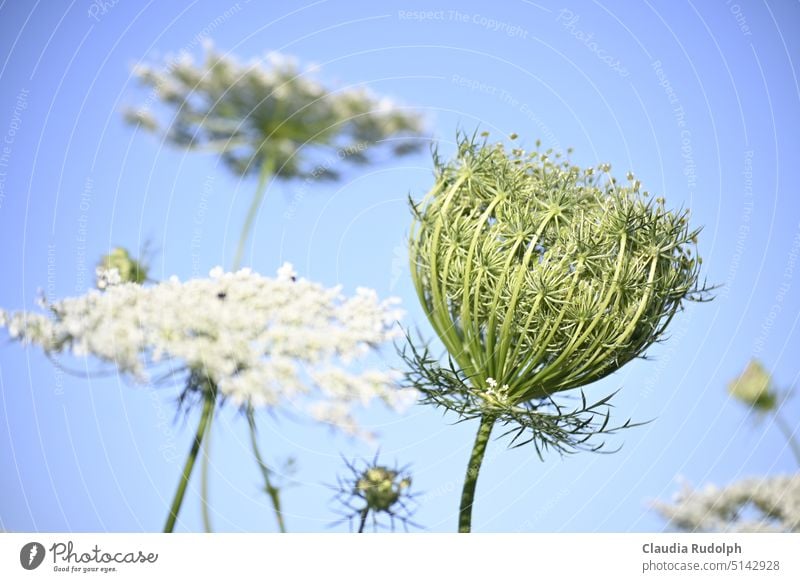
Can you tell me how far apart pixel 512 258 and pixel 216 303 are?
88 centimetres

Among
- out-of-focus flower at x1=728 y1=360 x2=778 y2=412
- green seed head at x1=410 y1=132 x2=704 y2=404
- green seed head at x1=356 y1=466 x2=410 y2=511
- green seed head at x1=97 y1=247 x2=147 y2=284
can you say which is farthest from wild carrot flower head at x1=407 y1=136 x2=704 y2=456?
green seed head at x1=97 y1=247 x2=147 y2=284

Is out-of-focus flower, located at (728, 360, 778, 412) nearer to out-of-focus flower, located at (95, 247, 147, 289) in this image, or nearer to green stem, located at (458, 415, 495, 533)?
green stem, located at (458, 415, 495, 533)

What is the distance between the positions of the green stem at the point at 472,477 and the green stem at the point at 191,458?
88 cm

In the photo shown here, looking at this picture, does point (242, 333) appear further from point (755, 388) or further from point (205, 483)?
point (755, 388)

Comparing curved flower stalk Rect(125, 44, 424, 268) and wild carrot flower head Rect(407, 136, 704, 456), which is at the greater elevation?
curved flower stalk Rect(125, 44, 424, 268)

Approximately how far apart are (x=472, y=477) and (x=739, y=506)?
3.70ft

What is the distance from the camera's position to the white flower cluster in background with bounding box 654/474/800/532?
9.61ft

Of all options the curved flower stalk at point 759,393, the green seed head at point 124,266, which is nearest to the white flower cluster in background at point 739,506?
the curved flower stalk at point 759,393

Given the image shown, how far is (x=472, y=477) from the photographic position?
105 inches

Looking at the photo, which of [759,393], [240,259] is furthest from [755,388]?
[240,259]

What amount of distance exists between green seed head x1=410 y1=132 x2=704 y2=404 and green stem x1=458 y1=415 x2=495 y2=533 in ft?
0.59
